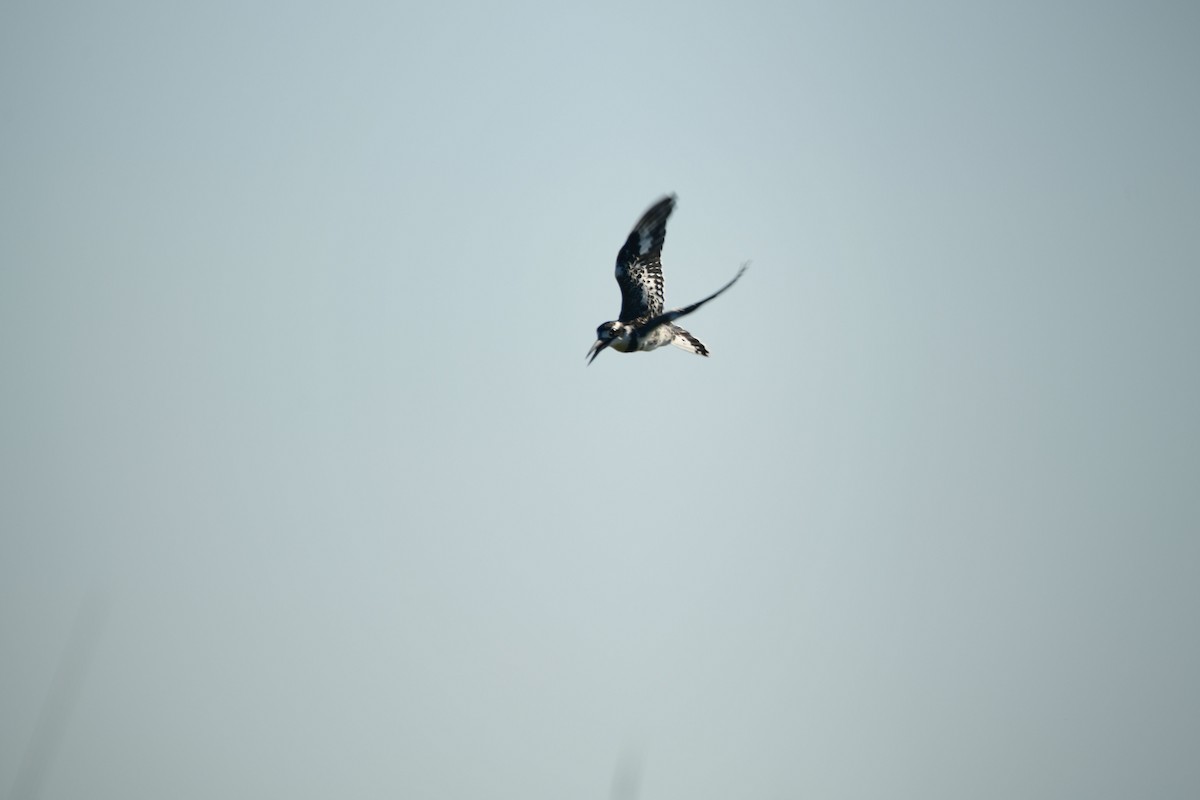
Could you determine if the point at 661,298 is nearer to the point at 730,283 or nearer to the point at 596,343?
the point at 596,343

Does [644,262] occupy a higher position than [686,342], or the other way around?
[644,262]

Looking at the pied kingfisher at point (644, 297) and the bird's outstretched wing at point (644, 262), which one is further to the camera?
the bird's outstretched wing at point (644, 262)

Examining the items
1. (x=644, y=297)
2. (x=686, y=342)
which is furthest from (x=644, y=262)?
(x=686, y=342)

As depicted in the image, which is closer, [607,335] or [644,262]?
[607,335]

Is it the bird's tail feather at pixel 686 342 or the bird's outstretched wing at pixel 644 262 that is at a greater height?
the bird's outstretched wing at pixel 644 262

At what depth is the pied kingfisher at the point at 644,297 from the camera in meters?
22.0

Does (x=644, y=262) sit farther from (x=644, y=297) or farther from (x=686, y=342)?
(x=686, y=342)

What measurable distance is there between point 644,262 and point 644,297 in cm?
108

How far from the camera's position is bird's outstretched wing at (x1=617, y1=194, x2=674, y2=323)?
24.2 m

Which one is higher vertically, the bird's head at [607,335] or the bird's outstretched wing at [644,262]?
the bird's outstretched wing at [644,262]

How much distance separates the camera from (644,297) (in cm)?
2436

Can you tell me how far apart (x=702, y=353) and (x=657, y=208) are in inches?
153

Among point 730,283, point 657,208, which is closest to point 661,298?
point 657,208

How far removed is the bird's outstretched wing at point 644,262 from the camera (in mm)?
24234
